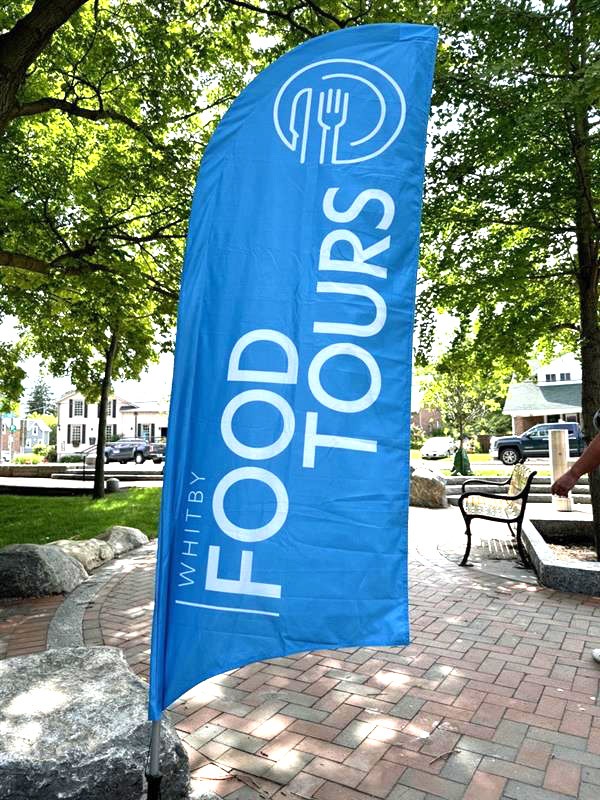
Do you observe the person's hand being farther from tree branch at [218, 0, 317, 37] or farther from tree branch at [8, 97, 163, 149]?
tree branch at [8, 97, 163, 149]

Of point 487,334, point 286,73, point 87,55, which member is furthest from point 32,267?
point 286,73

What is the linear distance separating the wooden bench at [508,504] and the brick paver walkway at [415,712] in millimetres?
1779

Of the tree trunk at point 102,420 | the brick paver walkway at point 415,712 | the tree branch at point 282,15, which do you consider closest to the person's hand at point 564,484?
the brick paver walkway at point 415,712

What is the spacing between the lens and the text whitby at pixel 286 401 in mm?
2127

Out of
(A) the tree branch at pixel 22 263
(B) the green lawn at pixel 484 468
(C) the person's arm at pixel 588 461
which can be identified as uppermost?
(A) the tree branch at pixel 22 263

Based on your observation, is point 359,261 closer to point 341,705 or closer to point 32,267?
point 341,705

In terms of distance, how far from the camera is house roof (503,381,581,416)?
43.9m

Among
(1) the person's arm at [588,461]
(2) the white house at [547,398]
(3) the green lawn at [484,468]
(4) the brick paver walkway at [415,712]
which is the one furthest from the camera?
(2) the white house at [547,398]

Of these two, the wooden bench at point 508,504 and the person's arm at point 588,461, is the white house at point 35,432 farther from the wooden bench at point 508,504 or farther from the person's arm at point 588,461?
the person's arm at point 588,461

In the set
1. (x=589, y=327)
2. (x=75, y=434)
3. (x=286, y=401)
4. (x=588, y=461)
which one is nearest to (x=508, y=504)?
(x=589, y=327)

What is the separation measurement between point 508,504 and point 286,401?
6.78 m

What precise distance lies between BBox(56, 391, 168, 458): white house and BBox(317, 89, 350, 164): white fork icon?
7032 centimetres

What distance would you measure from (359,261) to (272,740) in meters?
2.54

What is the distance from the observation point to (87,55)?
8.50 m
